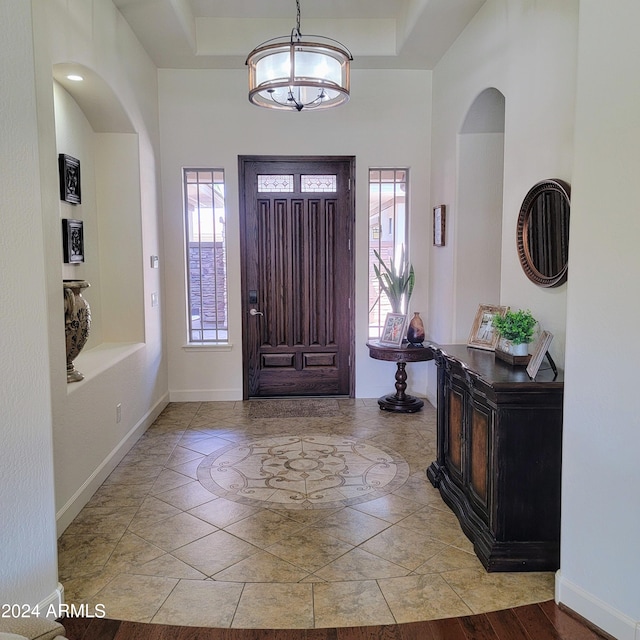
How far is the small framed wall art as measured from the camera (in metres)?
5.17

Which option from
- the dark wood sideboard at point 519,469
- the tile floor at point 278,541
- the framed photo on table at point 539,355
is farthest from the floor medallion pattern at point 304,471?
the framed photo on table at point 539,355

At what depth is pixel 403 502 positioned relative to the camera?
3418 mm

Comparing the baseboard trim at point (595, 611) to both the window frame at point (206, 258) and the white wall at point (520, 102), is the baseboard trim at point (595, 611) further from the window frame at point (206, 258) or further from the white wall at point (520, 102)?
the window frame at point (206, 258)

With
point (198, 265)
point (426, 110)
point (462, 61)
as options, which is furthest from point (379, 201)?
point (198, 265)

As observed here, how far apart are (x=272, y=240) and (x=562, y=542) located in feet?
13.3

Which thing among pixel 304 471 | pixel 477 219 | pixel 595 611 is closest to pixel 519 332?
pixel 595 611

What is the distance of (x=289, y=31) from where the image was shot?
5156 mm

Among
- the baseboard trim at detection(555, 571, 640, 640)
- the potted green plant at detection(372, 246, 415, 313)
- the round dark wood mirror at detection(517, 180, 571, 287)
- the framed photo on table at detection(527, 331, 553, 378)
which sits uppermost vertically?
the round dark wood mirror at detection(517, 180, 571, 287)

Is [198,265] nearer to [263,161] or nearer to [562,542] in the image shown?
[263,161]

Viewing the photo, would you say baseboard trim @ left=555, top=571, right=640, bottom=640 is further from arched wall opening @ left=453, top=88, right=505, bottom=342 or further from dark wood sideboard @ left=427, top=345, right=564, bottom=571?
arched wall opening @ left=453, top=88, right=505, bottom=342

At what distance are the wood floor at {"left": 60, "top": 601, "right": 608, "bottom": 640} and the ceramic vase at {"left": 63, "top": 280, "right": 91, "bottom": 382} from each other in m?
1.57

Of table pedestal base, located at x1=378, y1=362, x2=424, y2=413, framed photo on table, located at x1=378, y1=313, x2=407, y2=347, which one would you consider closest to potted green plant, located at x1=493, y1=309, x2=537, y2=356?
framed photo on table, located at x1=378, y1=313, x2=407, y2=347

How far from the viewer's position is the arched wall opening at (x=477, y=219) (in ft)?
15.6

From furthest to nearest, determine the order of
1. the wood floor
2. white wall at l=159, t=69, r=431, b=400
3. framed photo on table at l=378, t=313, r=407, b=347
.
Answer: white wall at l=159, t=69, r=431, b=400 → framed photo on table at l=378, t=313, r=407, b=347 → the wood floor
